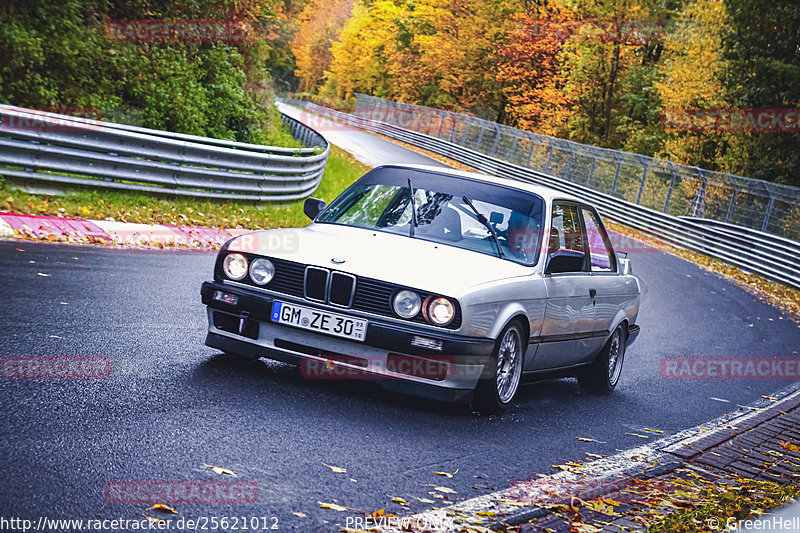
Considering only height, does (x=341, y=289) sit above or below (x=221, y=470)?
above

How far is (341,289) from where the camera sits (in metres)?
5.88

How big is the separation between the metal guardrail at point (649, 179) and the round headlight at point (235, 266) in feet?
72.2

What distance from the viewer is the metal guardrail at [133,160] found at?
12.6 meters

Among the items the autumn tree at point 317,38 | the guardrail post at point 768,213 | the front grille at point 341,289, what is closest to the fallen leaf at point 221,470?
the front grille at point 341,289

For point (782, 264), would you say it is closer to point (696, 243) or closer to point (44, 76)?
point (696, 243)

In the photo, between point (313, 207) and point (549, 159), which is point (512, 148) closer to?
point (549, 159)

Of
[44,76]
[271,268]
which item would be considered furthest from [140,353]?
[44,76]

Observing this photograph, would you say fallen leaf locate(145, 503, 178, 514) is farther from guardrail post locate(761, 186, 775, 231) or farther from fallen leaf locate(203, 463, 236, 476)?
guardrail post locate(761, 186, 775, 231)

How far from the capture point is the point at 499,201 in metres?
7.05
